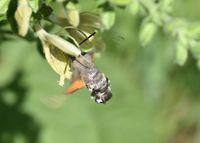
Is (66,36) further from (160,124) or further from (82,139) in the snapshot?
(160,124)

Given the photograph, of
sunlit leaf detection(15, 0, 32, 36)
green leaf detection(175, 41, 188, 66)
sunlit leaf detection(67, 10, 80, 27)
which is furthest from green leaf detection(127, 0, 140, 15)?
sunlit leaf detection(15, 0, 32, 36)

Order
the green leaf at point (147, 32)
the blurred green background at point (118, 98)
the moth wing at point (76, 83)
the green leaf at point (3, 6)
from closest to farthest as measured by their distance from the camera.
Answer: the green leaf at point (3, 6) < the moth wing at point (76, 83) < the green leaf at point (147, 32) < the blurred green background at point (118, 98)

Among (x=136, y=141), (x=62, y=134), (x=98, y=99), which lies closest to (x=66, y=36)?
(x=98, y=99)

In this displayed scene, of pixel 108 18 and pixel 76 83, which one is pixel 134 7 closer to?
pixel 108 18

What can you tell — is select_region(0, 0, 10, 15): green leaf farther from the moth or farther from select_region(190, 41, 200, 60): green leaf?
select_region(190, 41, 200, 60): green leaf

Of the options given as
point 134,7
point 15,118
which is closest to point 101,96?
point 134,7

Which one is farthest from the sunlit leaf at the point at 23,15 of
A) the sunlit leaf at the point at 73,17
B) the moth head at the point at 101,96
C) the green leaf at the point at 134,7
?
the green leaf at the point at 134,7

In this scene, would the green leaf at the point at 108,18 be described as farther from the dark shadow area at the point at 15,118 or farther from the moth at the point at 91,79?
the dark shadow area at the point at 15,118
